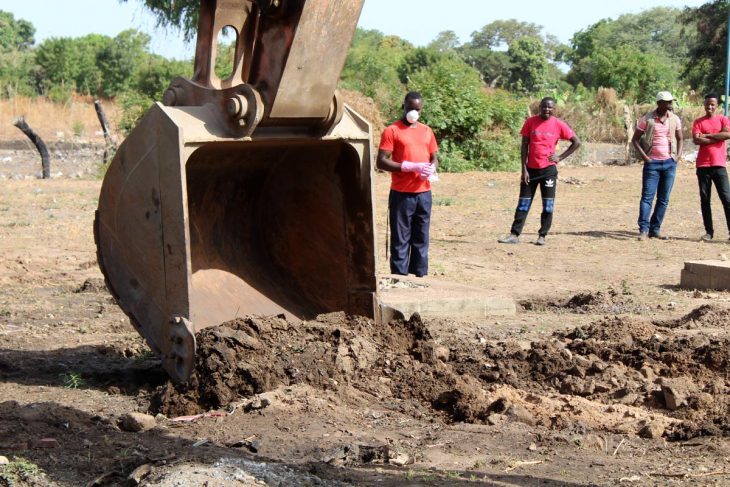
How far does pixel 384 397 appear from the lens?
6.04 meters

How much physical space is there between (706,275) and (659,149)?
12.2 ft

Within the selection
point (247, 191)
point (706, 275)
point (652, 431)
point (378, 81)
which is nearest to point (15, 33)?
point (378, 81)

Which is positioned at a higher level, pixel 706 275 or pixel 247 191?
pixel 247 191

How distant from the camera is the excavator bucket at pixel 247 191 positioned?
5883 mm

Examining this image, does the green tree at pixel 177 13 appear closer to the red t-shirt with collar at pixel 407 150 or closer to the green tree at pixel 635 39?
the red t-shirt with collar at pixel 407 150

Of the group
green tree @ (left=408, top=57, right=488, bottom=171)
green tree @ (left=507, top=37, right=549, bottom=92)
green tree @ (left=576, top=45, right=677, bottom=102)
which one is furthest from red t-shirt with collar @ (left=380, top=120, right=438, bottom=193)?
green tree @ (left=507, top=37, right=549, bottom=92)

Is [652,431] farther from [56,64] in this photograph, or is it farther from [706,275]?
[56,64]

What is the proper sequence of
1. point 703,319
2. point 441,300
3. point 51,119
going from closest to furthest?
point 703,319 < point 441,300 < point 51,119

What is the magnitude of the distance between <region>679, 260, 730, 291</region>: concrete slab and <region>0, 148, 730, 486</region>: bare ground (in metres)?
0.24

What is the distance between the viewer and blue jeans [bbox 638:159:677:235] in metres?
13.7

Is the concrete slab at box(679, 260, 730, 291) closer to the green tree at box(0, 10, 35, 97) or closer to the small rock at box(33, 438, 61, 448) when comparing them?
the small rock at box(33, 438, 61, 448)

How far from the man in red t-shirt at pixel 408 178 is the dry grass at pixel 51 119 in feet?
81.1

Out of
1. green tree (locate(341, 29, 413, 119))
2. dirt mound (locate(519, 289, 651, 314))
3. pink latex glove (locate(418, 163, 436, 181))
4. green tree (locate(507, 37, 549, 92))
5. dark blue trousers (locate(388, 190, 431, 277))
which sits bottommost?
dirt mound (locate(519, 289, 651, 314))

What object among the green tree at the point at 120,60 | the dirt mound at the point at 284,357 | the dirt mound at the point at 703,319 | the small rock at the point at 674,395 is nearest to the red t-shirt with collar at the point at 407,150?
the dirt mound at the point at 703,319
